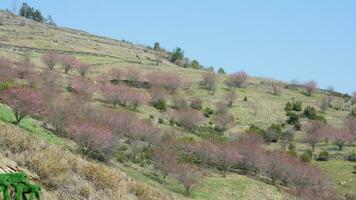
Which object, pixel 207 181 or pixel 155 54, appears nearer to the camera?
pixel 207 181

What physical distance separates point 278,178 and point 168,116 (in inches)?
1012

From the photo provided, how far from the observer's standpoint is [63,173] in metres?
7.63

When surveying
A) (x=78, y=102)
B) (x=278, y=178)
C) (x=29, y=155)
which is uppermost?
(x=29, y=155)

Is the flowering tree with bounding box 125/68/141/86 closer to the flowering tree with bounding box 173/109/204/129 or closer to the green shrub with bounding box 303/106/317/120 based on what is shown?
the flowering tree with bounding box 173/109/204/129

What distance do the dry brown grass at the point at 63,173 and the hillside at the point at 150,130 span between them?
0.02 meters

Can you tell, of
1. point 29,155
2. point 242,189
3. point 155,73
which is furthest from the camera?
point 155,73

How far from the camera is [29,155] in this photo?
767 cm

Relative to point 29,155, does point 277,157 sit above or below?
below

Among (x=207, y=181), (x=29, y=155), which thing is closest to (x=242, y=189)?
(x=207, y=181)

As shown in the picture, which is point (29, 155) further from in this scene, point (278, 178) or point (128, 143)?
point (278, 178)

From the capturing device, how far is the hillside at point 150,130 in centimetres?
837

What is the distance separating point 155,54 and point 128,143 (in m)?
97.4

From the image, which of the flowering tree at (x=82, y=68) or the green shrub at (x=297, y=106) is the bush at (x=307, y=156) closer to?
the green shrub at (x=297, y=106)

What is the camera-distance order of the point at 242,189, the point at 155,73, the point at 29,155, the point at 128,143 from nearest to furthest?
the point at 29,155 → the point at 242,189 → the point at 128,143 → the point at 155,73
